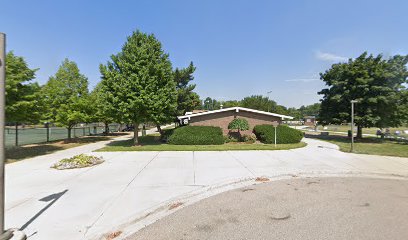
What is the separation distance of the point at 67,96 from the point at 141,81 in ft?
31.0

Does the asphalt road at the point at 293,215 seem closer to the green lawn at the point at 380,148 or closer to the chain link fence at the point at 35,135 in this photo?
the green lawn at the point at 380,148

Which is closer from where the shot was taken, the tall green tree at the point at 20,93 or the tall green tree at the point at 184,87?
the tall green tree at the point at 20,93

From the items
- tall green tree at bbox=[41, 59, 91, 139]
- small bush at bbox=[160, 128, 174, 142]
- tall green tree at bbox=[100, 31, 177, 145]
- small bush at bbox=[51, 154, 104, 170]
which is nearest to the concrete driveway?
small bush at bbox=[51, 154, 104, 170]

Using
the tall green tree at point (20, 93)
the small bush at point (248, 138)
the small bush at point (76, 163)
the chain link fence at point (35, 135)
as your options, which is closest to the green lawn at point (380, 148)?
the small bush at point (248, 138)

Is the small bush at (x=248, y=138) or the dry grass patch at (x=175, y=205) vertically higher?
the small bush at (x=248, y=138)

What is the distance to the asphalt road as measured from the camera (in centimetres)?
445

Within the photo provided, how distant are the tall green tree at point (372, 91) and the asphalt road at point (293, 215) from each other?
55.8ft

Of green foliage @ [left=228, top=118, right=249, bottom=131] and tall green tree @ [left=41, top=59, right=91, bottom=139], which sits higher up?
tall green tree @ [left=41, top=59, right=91, bottom=139]

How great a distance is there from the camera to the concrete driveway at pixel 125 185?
4.87 m

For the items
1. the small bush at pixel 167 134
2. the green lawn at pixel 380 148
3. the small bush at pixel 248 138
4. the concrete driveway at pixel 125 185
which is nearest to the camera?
the concrete driveway at pixel 125 185

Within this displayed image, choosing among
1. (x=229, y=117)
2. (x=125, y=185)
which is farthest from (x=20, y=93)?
(x=229, y=117)

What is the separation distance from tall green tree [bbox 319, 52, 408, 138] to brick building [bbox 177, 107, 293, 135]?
650 cm

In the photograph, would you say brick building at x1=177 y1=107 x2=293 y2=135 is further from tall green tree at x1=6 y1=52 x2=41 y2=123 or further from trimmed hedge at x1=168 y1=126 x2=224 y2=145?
tall green tree at x1=6 y1=52 x2=41 y2=123

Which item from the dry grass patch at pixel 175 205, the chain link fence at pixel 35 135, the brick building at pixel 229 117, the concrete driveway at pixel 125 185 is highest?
the brick building at pixel 229 117
